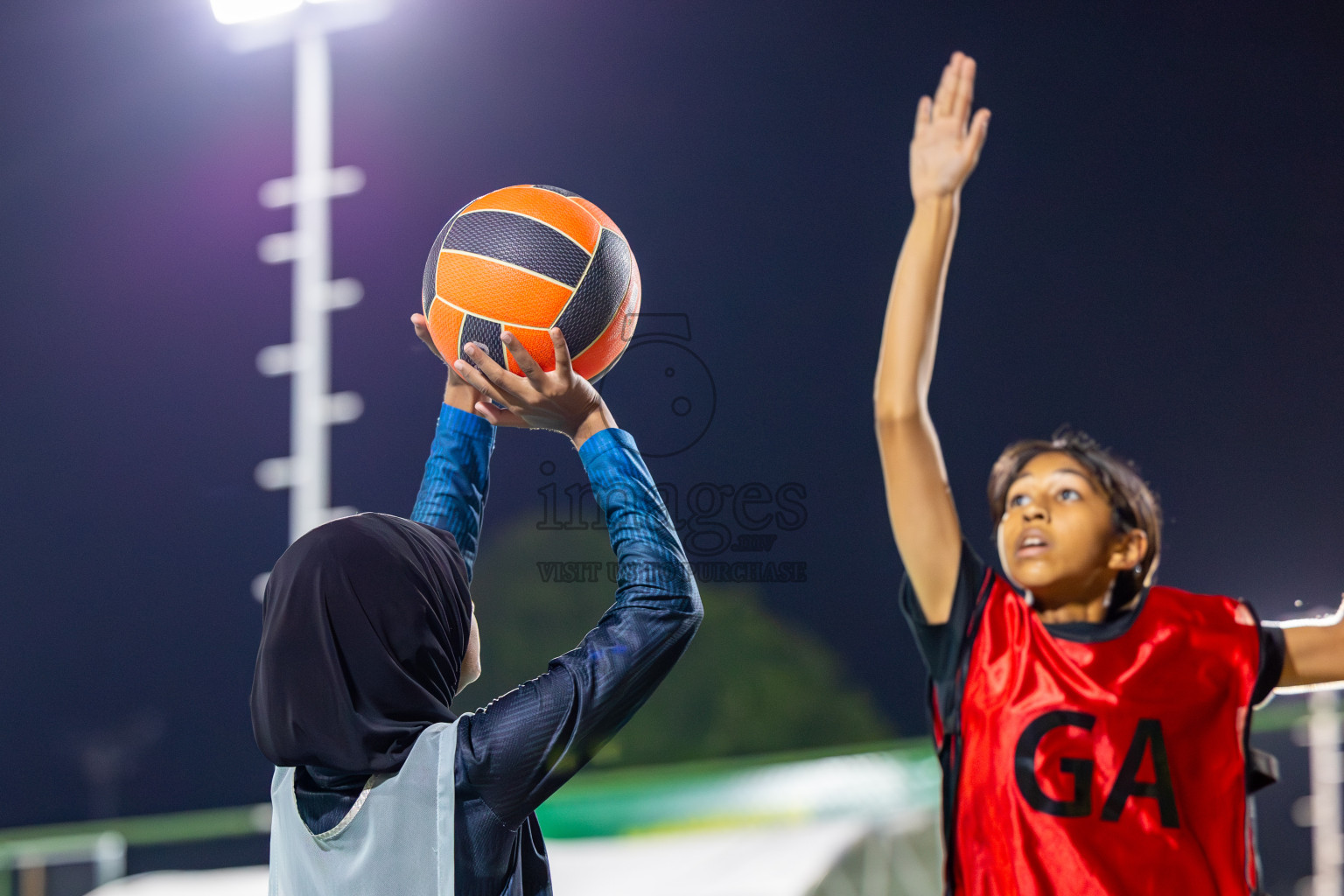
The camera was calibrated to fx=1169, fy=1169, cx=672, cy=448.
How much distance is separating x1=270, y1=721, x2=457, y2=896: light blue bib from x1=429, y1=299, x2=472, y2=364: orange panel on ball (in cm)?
93

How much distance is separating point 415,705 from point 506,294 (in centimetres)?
98

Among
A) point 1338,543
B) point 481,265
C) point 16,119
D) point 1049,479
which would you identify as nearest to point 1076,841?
point 1049,479

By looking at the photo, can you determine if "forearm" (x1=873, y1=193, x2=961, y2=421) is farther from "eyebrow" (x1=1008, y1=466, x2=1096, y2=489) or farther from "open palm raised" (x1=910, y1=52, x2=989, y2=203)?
"eyebrow" (x1=1008, y1=466, x2=1096, y2=489)

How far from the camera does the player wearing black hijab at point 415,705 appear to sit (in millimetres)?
1216

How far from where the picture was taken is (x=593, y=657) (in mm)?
1241

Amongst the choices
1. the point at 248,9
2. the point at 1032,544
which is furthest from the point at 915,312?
the point at 248,9

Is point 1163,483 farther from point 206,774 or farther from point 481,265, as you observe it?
point 206,774

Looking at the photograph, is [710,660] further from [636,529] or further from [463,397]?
[636,529]

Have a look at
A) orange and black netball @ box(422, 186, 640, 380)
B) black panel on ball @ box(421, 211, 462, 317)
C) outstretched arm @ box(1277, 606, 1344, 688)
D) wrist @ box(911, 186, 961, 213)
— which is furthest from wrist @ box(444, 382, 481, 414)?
outstretched arm @ box(1277, 606, 1344, 688)

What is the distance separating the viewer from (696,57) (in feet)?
36.2

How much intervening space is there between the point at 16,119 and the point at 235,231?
1.89 meters

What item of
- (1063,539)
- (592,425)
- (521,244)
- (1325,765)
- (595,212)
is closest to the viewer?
(592,425)

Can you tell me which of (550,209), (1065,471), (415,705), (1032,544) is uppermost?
(550,209)

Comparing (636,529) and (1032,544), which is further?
(1032,544)
